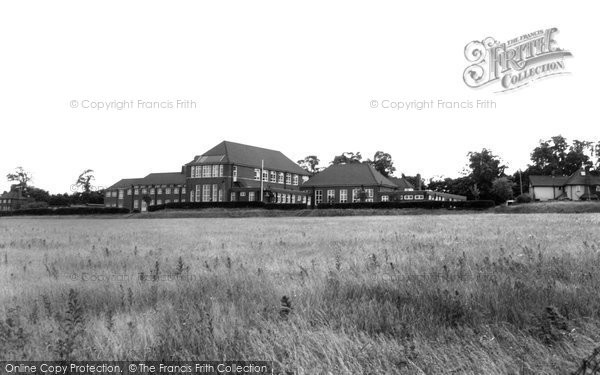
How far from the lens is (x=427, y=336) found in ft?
13.2

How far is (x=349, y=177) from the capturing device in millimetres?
93938

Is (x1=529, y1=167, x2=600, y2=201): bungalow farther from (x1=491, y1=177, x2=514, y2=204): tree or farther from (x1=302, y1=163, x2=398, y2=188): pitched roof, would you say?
(x1=302, y1=163, x2=398, y2=188): pitched roof

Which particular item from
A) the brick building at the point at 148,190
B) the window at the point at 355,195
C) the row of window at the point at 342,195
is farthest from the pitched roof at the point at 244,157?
the brick building at the point at 148,190

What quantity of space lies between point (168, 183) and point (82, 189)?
4855 cm

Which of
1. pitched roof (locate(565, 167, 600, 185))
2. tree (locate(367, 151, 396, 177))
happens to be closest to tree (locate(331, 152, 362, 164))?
tree (locate(367, 151, 396, 177))

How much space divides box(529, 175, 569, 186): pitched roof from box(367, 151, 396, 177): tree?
41.1 meters

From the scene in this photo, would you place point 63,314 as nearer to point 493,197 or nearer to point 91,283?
point 91,283

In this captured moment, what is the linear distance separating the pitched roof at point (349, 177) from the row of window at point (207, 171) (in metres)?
17.6

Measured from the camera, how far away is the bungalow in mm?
92062

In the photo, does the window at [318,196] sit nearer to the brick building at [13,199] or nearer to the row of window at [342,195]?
the row of window at [342,195]

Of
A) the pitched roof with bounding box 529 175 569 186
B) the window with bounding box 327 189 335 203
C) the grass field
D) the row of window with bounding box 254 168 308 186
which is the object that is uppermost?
the row of window with bounding box 254 168 308 186

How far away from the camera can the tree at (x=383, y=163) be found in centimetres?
13395

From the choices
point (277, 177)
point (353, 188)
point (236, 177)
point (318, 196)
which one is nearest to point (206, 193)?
point (236, 177)

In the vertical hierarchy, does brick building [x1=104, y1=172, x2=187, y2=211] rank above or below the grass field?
above
